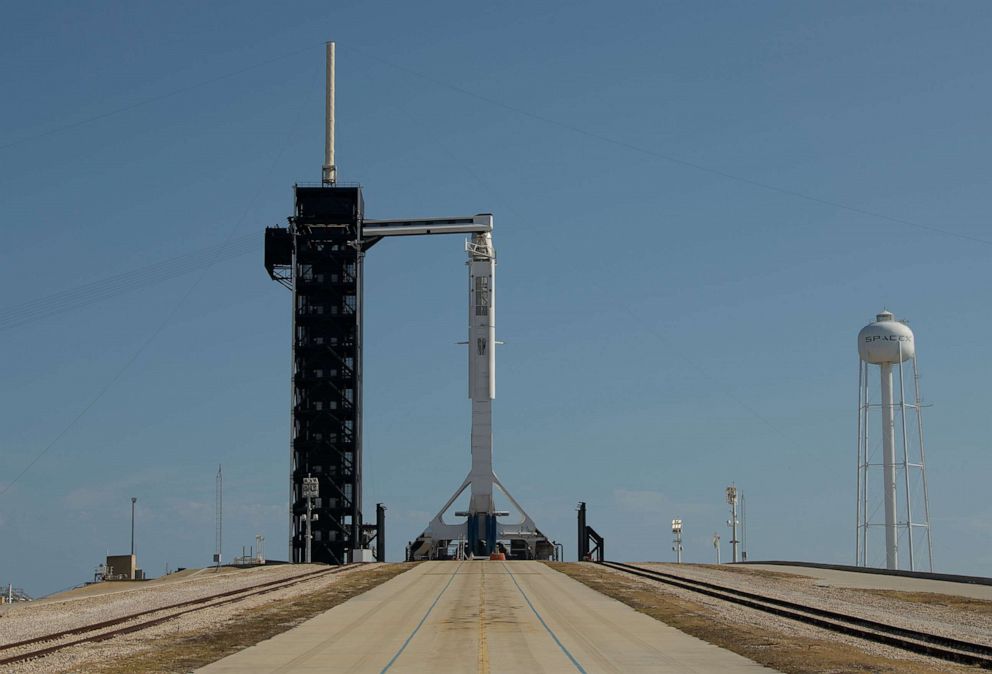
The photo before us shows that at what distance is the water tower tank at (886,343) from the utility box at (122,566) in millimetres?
55547

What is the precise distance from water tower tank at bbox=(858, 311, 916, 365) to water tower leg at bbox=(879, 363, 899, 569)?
3.66 feet

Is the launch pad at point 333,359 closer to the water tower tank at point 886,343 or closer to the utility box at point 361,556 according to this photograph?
the utility box at point 361,556

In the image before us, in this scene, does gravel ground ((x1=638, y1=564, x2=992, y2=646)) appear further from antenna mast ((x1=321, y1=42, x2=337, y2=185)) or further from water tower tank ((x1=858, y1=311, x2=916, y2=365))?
antenna mast ((x1=321, y1=42, x2=337, y2=185))

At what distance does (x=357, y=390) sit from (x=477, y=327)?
960cm

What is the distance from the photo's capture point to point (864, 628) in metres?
29.5

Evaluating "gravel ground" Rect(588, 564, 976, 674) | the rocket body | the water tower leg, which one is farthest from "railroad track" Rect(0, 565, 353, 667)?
the water tower leg

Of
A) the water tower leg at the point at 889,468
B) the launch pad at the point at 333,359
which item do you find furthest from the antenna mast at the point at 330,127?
the water tower leg at the point at 889,468

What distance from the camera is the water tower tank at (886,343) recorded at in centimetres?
7994

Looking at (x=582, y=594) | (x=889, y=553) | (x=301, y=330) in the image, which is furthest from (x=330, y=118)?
(x=582, y=594)

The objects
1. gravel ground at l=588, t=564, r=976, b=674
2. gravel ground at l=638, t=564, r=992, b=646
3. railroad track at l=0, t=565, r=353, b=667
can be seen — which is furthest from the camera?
gravel ground at l=638, t=564, r=992, b=646

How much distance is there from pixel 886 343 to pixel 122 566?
58.2 metres

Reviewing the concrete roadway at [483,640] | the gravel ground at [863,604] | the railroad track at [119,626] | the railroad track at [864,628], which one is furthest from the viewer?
the gravel ground at [863,604]

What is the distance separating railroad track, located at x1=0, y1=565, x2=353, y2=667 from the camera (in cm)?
2514

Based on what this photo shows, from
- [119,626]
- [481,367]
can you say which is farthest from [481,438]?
[119,626]
